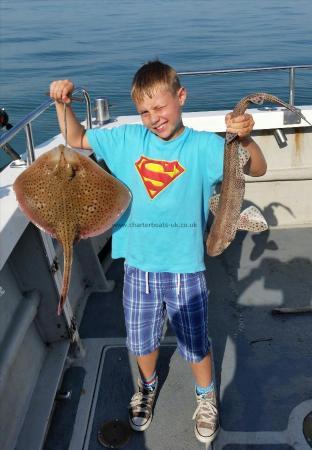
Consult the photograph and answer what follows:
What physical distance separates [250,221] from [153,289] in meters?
0.79

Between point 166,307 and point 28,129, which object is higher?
point 28,129

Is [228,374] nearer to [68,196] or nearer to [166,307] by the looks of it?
[166,307]

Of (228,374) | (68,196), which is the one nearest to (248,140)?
(68,196)

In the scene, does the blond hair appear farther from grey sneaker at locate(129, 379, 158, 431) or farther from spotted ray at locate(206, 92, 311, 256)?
grey sneaker at locate(129, 379, 158, 431)

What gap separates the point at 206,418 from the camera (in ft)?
10.5

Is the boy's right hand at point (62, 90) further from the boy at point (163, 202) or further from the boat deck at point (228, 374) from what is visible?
the boat deck at point (228, 374)

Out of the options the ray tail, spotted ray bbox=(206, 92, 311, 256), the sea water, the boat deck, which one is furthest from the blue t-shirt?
the sea water

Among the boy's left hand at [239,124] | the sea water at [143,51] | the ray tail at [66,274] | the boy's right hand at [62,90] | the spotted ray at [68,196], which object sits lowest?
the sea water at [143,51]

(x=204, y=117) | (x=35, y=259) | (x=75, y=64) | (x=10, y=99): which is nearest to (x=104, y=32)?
(x=75, y=64)

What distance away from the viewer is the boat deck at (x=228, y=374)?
3244 millimetres

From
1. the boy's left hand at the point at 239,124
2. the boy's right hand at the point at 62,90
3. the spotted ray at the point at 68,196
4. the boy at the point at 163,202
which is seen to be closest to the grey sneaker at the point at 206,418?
the boy at the point at 163,202

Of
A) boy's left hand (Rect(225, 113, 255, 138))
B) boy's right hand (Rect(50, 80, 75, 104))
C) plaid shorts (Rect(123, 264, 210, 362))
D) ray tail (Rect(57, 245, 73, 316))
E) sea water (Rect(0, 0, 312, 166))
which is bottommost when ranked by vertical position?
sea water (Rect(0, 0, 312, 166))

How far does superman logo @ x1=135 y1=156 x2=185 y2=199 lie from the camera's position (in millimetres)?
2721

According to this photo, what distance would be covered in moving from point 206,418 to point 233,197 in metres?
1.59
